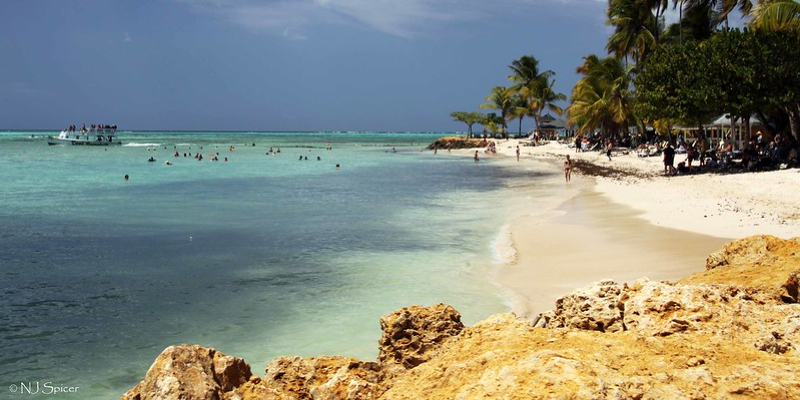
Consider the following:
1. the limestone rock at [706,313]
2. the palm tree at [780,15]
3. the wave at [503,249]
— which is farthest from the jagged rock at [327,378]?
the palm tree at [780,15]

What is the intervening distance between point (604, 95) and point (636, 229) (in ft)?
129

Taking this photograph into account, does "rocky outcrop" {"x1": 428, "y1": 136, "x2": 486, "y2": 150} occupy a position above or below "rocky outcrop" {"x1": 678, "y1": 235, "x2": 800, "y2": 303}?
above

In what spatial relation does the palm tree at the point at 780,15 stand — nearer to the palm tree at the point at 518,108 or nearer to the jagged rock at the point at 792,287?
the jagged rock at the point at 792,287

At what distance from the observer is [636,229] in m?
13.8

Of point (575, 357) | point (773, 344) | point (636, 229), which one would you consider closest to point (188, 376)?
point (575, 357)

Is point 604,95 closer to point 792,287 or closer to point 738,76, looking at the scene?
point 738,76

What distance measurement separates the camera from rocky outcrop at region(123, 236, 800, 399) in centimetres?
264

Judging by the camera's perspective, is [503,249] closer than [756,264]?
No

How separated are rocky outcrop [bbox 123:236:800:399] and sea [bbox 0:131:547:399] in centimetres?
321

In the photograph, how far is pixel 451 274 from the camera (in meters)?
10.7

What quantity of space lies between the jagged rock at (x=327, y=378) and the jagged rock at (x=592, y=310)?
118cm

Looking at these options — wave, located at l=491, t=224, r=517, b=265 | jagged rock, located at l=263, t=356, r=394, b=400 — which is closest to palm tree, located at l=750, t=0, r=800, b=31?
wave, located at l=491, t=224, r=517, b=265

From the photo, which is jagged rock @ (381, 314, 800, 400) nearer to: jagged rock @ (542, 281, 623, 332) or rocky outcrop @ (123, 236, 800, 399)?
rocky outcrop @ (123, 236, 800, 399)

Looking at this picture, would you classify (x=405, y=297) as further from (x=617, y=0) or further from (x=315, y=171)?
(x=617, y=0)
